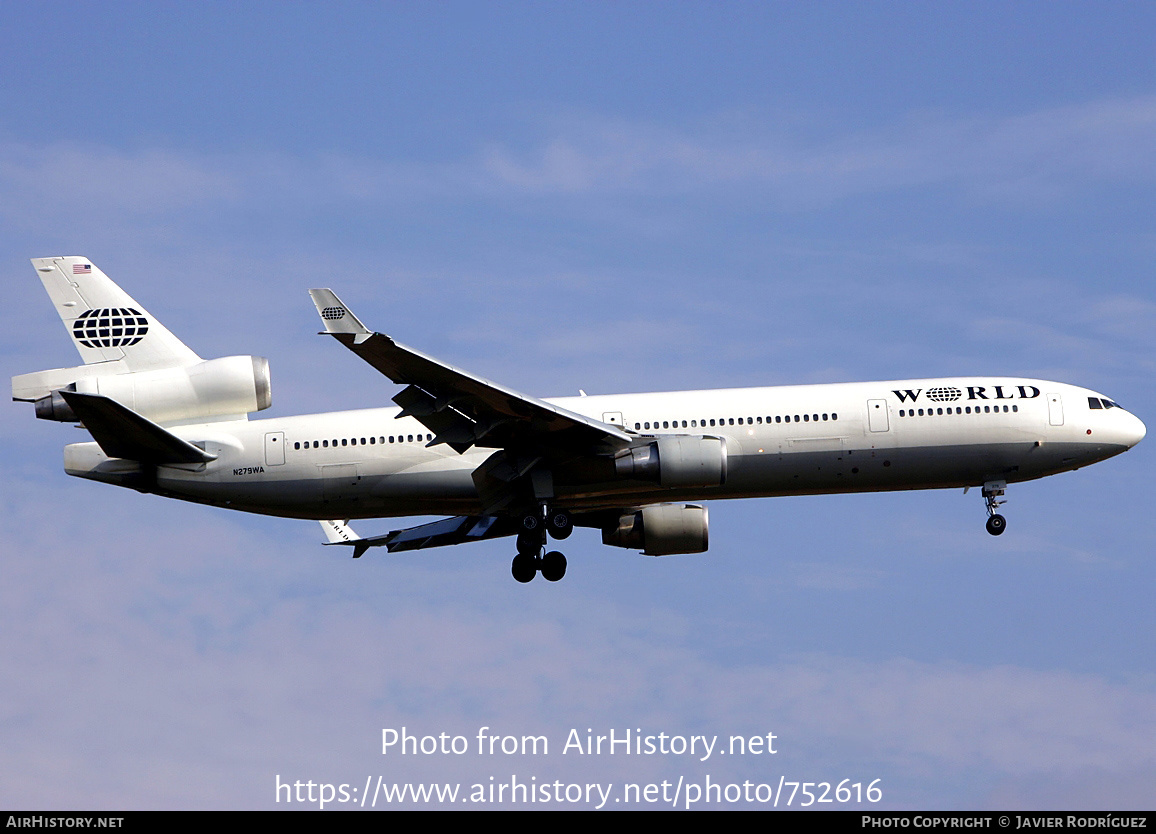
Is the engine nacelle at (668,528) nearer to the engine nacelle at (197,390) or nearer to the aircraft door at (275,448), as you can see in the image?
the aircraft door at (275,448)

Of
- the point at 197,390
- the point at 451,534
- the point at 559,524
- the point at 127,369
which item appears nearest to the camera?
the point at 559,524

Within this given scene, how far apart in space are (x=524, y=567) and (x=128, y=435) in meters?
11.2

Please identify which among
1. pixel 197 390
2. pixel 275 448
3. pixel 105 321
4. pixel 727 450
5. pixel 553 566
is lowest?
pixel 553 566

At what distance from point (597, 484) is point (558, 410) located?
3.14m

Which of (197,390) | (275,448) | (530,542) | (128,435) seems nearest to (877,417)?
(530,542)

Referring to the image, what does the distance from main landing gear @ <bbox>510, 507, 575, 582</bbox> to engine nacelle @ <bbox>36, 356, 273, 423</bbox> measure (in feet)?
26.4

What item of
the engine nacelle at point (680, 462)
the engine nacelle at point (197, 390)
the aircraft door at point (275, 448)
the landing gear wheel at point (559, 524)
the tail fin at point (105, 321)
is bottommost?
the landing gear wheel at point (559, 524)

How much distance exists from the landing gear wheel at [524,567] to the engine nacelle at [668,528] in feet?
14.7

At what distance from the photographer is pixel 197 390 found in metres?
39.0

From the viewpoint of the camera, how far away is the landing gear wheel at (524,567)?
39.2m

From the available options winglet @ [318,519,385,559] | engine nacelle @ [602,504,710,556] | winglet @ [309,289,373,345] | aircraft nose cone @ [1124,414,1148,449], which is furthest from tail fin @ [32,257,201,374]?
aircraft nose cone @ [1124,414,1148,449]

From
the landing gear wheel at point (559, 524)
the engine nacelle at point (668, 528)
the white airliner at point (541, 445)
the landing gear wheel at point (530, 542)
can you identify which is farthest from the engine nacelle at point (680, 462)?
the engine nacelle at point (668, 528)

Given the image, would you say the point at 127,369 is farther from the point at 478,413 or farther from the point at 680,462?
the point at 680,462
